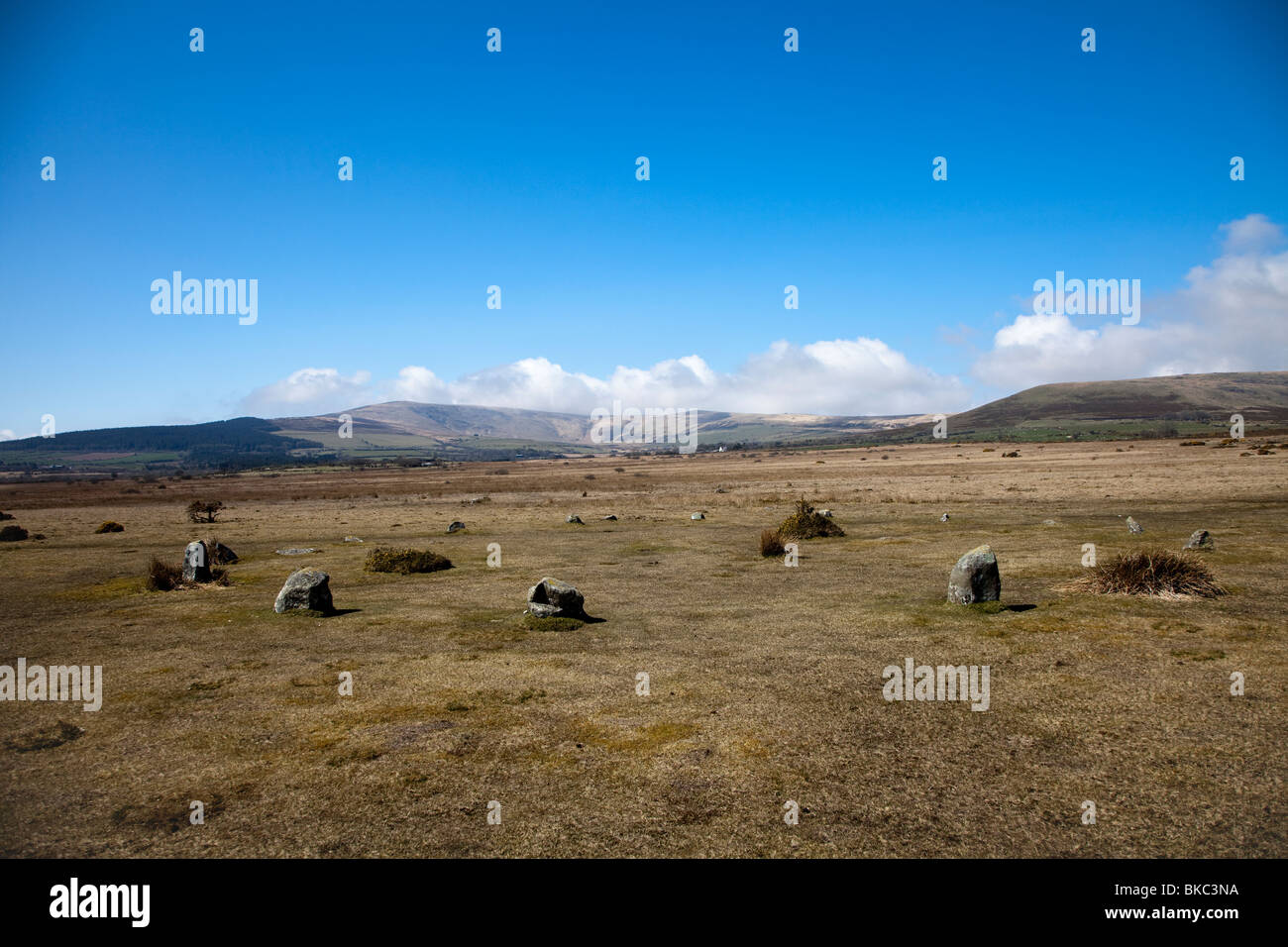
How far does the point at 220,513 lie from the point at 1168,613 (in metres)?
56.6

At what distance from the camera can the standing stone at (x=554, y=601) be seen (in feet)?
49.7

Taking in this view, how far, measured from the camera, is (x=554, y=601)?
15156 millimetres

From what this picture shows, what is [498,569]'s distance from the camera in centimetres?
2275

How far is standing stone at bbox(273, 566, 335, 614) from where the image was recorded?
16297mm

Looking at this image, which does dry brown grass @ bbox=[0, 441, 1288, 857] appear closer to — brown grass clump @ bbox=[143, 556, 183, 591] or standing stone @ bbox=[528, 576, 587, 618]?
standing stone @ bbox=[528, 576, 587, 618]

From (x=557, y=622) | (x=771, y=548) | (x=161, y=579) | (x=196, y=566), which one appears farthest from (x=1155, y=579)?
(x=161, y=579)

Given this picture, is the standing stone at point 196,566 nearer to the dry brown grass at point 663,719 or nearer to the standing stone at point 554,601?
the dry brown grass at point 663,719

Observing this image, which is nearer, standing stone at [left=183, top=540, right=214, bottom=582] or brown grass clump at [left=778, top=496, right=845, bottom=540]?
standing stone at [left=183, top=540, right=214, bottom=582]

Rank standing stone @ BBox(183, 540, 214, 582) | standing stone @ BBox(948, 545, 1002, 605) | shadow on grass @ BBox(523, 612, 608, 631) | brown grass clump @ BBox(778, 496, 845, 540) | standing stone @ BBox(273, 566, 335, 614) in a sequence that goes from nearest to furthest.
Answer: shadow on grass @ BBox(523, 612, 608, 631), standing stone @ BBox(948, 545, 1002, 605), standing stone @ BBox(273, 566, 335, 614), standing stone @ BBox(183, 540, 214, 582), brown grass clump @ BBox(778, 496, 845, 540)

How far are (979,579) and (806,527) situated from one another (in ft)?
40.4

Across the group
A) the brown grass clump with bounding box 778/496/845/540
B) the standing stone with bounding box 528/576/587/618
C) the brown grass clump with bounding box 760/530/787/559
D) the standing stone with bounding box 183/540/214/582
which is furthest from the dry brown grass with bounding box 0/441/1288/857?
the brown grass clump with bounding box 778/496/845/540

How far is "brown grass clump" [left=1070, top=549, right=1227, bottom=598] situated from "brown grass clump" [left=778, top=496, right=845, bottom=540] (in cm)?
1189

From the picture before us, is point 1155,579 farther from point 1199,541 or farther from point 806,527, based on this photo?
point 806,527
